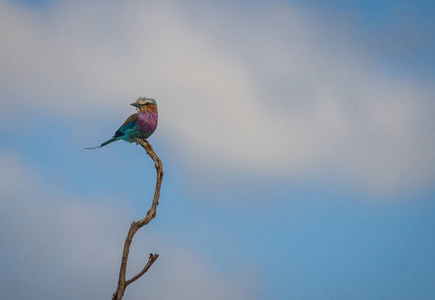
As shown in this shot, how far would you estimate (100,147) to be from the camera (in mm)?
8938

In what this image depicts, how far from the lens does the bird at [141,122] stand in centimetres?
862

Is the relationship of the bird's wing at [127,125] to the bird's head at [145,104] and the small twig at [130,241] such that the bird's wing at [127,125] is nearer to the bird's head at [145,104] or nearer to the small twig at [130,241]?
the bird's head at [145,104]

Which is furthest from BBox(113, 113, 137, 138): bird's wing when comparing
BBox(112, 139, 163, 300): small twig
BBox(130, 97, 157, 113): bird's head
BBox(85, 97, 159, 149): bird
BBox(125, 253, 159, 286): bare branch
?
BBox(125, 253, 159, 286): bare branch

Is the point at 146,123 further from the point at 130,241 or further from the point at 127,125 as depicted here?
the point at 130,241

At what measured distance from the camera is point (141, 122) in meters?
8.62

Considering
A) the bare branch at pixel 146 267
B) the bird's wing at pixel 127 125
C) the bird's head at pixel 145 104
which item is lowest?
the bare branch at pixel 146 267

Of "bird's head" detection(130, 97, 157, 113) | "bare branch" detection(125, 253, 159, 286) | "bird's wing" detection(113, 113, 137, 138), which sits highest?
"bird's head" detection(130, 97, 157, 113)

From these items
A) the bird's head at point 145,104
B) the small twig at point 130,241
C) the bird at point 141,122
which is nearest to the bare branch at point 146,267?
the small twig at point 130,241

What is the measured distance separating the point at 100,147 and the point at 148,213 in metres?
2.89

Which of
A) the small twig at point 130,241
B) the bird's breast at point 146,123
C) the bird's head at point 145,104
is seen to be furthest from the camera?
the bird's head at point 145,104

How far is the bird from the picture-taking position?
8.62m

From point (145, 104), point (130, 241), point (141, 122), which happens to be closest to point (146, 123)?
point (141, 122)

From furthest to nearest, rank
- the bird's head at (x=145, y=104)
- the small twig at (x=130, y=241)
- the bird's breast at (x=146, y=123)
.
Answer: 1. the bird's head at (x=145, y=104)
2. the bird's breast at (x=146, y=123)
3. the small twig at (x=130, y=241)

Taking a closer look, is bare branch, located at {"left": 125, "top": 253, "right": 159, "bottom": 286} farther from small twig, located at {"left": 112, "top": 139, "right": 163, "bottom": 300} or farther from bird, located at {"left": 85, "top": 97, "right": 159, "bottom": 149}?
bird, located at {"left": 85, "top": 97, "right": 159, "bottom": 149}
